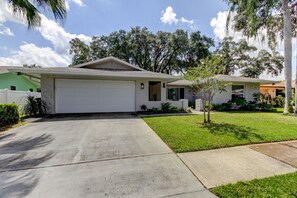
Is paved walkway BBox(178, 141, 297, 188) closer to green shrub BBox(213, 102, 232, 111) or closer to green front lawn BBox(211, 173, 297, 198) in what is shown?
green front lawn BBox(211, 173, 297, 198)

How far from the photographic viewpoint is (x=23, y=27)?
7.66m

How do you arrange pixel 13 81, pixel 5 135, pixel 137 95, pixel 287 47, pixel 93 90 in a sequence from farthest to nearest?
pixel 13 81 < pixel 137 95 < pixel 287 47 < pixel 93 90 < pixel 5 135

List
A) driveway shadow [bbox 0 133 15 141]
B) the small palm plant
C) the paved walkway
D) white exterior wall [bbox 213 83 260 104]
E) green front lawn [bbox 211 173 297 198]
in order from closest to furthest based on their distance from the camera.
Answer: green front lawn [bbox 211 173 297 198] → the paved walkway → driveway shadow [bbox 0 133 15 141] → the small palm plant → white exterior wall [bbox 213 83 260 104]

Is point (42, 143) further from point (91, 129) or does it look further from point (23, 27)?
point (23, 27)

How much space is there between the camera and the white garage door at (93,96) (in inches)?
420

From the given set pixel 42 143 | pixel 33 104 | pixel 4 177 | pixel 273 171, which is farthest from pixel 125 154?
pixel 33 104

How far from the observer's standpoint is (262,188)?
2.69 meters

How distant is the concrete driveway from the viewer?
266cm

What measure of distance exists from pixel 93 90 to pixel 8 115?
4.71 metres

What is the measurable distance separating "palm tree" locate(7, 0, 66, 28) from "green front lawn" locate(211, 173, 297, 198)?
8.75 m

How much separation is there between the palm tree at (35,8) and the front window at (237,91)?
14900 millimetres

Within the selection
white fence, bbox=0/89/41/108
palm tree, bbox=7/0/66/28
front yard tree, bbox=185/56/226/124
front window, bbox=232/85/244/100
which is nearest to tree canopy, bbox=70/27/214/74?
front window, bbox=232/85/244/100

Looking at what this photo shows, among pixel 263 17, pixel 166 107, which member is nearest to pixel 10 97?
pixel 166 107

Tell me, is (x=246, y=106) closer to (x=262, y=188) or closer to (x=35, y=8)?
(x=262, y=188)
